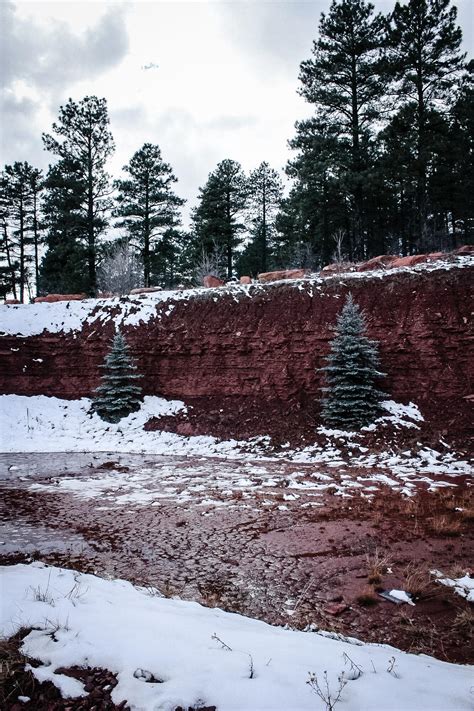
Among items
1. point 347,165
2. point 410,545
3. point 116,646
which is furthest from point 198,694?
point 347,165

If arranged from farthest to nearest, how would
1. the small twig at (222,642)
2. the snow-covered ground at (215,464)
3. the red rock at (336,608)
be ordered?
A: the snow-covered ground at (215,464) → the red rock at (336,608) → the small twig at (222,642)

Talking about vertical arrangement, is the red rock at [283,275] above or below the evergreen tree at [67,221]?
below

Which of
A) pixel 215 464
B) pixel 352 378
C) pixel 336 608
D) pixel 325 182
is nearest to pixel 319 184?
pixel 325 182

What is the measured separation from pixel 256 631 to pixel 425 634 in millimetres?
1703

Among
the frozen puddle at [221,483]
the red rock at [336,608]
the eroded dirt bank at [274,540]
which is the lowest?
the frozen puddle at [221,483]

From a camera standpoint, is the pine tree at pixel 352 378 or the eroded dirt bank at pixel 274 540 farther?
the pine tree at pixel 352 378

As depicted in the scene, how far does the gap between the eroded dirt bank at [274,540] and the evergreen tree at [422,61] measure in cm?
1984

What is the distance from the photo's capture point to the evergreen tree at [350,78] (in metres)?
23.0

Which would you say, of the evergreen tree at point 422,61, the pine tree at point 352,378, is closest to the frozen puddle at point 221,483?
the pine tree at point 352,378

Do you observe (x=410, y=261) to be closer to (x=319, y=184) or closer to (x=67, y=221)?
(x=319, y=184)

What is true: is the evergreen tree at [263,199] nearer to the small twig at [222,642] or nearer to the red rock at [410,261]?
the red rock at [410,261]

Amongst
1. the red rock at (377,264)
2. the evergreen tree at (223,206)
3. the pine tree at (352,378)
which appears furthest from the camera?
the evergreen tree at (223,206)

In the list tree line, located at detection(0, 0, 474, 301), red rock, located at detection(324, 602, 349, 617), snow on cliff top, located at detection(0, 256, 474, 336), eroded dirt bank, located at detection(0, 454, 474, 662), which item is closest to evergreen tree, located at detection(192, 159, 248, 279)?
tree line, located at detection(0, 0, 474, 301)

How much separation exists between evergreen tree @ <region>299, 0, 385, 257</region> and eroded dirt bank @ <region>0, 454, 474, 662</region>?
65.8 feet
